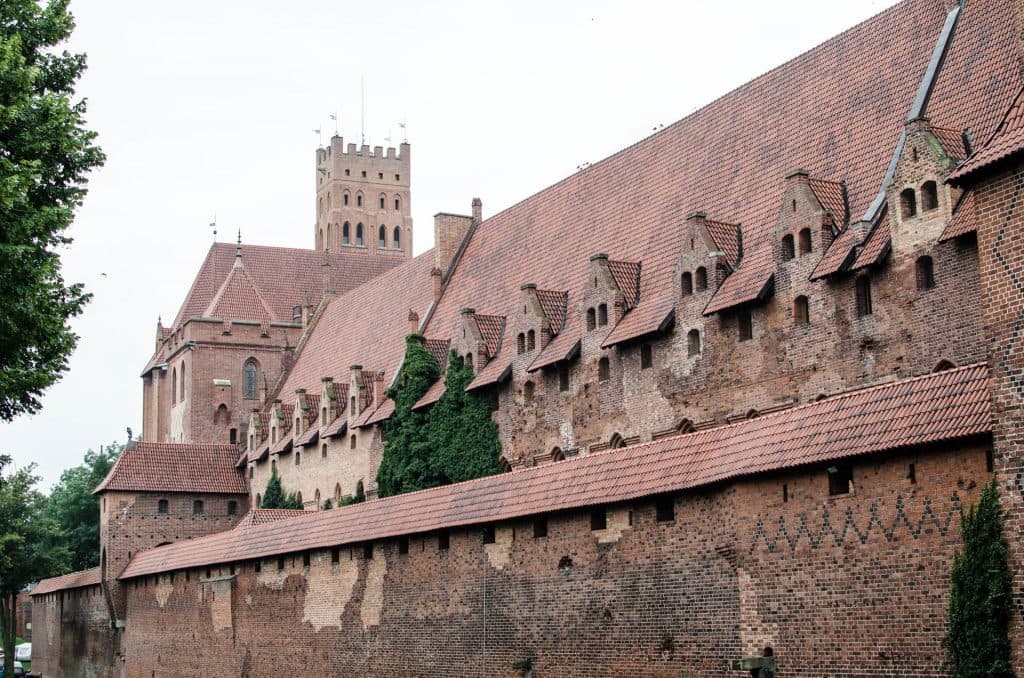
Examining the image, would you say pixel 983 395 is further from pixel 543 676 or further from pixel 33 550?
pixel 33 550

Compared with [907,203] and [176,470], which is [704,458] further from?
[176,470]

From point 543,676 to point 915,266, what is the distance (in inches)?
394

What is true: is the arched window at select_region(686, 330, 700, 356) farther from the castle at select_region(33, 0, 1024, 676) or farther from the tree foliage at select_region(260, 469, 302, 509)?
the tree foliage at select_region(260, 469, 302, 509)

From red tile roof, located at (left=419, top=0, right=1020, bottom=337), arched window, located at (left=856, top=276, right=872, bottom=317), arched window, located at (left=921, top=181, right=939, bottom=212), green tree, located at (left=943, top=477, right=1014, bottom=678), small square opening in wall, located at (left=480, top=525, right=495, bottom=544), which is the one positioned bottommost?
green tree, located at (left=943, top=477, right=1014, bottom=678)

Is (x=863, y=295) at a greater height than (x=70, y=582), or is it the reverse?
(x=863, y=295)

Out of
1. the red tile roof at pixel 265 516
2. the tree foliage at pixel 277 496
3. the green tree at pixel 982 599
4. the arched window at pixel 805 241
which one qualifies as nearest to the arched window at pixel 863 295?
the arched window at pixel 805 241

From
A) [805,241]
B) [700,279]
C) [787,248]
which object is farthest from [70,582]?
[805,241]

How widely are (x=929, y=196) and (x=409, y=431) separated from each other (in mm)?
21069

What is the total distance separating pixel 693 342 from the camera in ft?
112

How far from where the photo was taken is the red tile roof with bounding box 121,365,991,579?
19.7 m

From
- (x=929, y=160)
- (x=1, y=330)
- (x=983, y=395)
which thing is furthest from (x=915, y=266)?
(x=1, y=330)

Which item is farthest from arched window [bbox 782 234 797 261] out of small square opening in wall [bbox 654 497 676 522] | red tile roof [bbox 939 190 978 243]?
small square opening in wall [bbox 654 497 676 522]

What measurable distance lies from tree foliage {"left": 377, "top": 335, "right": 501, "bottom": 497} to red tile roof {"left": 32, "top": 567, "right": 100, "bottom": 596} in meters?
16.0

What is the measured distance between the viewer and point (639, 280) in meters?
37.4
